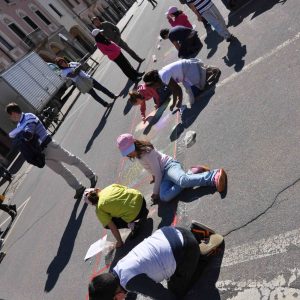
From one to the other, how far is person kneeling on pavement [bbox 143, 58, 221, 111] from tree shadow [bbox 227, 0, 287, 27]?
6.63 feet

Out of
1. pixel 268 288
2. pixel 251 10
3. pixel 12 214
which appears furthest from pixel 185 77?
pixel 12 214

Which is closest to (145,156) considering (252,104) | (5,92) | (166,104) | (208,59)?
(252,104)

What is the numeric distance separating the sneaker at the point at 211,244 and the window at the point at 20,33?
31.0 meters

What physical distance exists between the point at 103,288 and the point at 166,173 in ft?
7.87

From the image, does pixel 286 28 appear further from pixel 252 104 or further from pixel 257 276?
pixel 257 276

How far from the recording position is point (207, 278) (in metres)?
4.06

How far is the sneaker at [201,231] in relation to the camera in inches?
168

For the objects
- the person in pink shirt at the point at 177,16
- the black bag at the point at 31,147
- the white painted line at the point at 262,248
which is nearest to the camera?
the white painted line at the point at 262,248

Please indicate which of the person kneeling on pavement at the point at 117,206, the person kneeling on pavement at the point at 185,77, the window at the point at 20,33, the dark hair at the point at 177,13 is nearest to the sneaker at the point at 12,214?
the person kneeling on pavement at the point at 185,77

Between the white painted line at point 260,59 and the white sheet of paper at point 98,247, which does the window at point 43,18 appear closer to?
the white painted line at point 260,59

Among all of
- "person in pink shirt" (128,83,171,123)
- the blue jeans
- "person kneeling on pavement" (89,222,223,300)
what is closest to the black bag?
"person in pink shirt" (128,83,171,123)

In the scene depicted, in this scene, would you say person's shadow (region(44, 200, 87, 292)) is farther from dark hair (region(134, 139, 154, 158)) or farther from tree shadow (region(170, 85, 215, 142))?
dark hair (region(134, 139, 154, 158))

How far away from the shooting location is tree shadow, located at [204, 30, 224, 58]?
28.6ft

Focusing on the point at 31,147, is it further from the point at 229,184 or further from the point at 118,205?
the point at 229,184
